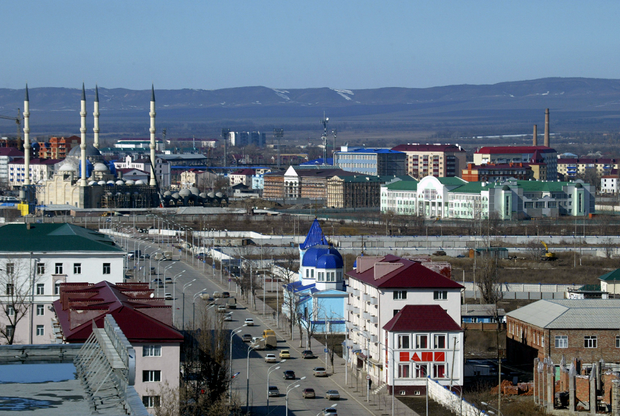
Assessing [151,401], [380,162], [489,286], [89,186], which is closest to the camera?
[151,401]

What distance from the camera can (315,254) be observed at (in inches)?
1457

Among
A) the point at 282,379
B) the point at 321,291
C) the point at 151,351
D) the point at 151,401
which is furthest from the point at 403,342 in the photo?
the point at 321,291

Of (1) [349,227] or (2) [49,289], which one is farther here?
(1) [349,227]

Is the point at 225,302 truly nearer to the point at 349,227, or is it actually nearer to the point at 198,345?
the point at 198,345

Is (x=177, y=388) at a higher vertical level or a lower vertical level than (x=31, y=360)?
lower

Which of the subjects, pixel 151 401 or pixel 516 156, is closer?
pixel 151 401

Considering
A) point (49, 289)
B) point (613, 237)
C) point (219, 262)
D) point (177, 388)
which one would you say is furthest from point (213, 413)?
point (613, 237)

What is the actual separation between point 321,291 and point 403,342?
953 centimetres

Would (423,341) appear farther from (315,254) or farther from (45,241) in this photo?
(45,241)

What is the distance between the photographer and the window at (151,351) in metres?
21.3

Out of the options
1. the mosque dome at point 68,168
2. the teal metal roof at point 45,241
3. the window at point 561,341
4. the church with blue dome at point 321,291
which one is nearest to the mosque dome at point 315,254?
the church with blue dome at point 321,291

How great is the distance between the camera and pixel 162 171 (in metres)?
128

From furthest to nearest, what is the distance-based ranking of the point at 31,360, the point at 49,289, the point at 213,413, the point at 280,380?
the point at 49,289, the point at 280,380, the point at 213,413, the point at 31,360

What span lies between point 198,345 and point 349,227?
52850mm
